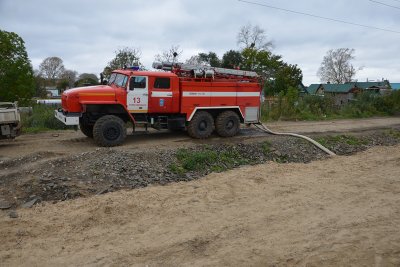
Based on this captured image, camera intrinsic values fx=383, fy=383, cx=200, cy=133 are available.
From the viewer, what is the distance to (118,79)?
38.9 ft

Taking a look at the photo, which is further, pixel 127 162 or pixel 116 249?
pixel 127 162

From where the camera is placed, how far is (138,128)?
48.9 ft

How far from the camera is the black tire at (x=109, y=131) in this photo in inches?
431

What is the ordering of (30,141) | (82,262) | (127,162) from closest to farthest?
(82,262) → (127,162) → (30,141)

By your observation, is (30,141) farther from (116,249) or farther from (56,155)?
(116,249)

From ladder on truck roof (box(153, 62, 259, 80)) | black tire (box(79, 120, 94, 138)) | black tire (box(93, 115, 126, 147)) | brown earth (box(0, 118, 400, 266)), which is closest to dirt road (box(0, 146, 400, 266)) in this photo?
brown earth (box(0, 118, 400, 266))

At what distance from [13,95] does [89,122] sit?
7.22 meters

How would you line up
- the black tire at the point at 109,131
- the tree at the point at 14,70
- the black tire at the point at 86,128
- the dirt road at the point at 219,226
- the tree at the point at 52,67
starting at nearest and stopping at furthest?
the dirt road at the point at 219,226
the black tire at the point at 109,131
the black tire at the point at 86,128
the tree at the point at 14,70
the tree at the point at 52,67

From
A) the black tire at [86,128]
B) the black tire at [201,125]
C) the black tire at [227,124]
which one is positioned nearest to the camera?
the black tire at [86,128]

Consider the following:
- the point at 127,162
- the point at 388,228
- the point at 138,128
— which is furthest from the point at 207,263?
the point at 138,128

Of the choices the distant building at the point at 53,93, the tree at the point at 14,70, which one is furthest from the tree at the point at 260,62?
the tree at the point at 14,70

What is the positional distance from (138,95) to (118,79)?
928 millimetres

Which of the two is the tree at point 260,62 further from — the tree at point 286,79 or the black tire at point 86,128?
the black tire at point 86,128

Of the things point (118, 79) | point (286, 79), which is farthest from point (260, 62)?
point (118, 79)
